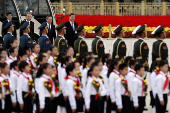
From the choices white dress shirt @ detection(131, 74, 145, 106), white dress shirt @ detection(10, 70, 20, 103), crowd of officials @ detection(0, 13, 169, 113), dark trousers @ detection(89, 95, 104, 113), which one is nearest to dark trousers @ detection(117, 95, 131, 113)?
crowd of officials @ detection(0, 13, 169, 113)

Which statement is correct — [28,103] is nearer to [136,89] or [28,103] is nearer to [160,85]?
[136,89]

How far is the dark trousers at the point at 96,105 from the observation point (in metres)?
6.98

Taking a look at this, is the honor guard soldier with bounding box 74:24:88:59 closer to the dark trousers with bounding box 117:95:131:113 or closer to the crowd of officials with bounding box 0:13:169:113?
the crowd of officials with bounding box 0:13:169:113

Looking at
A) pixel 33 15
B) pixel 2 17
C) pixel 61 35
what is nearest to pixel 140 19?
pixel 33 15

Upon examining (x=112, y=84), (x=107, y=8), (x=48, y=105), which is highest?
(x=107, y=8)

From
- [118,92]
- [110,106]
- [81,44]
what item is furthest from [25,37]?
[118,92]

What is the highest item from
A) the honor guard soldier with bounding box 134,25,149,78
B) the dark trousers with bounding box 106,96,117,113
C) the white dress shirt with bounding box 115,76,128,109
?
the honor guard soldier with bounding box 134,25,149,78

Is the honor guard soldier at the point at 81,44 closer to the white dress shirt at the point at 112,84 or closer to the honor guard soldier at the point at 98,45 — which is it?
the honor guard soldier at the point at 98,45

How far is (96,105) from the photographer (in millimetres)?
7047

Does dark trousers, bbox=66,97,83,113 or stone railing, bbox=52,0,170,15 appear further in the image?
stone railing, bbox=52,0,170,15

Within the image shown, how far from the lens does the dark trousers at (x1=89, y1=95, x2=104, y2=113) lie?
6.98 m

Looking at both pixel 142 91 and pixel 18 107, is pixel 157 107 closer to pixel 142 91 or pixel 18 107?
pixel 142 91

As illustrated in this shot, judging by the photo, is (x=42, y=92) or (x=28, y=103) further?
(x=28, y=103)

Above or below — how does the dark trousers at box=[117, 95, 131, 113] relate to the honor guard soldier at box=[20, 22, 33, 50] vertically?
below
